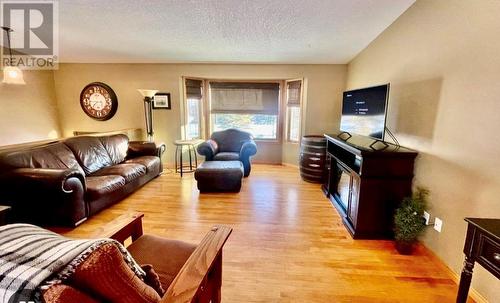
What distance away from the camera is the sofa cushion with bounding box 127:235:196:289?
1.22 meters

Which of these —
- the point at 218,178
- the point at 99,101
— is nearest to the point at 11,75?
the point at 99,101

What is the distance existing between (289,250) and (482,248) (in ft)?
4.49

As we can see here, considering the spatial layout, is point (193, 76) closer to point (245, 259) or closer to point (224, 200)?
point (224, 200)

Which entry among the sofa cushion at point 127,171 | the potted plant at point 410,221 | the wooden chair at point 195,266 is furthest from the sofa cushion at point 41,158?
the potted plant at point 410,221

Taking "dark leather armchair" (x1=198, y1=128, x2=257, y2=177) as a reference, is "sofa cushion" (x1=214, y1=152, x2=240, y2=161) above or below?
below

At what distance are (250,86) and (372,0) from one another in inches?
135

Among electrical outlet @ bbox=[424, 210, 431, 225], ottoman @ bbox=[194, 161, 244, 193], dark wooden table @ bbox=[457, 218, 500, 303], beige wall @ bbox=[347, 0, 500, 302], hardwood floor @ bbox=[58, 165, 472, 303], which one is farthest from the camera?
ottoman @ bbox=[194, 161, 244, 193]

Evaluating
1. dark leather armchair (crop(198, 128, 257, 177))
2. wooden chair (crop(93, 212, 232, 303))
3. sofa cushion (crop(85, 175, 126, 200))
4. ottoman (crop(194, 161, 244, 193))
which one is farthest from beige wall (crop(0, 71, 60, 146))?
wooden chair (crop(93, 212, 232, 303))

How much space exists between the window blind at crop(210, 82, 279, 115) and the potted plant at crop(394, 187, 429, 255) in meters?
3.76

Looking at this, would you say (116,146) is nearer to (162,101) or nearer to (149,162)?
(149,162)

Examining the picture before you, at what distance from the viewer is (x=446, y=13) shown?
6.18ft

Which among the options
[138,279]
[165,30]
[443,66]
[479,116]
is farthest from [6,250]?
[165,30]

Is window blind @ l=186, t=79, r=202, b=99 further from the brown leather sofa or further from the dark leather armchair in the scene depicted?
the brown leather sofa

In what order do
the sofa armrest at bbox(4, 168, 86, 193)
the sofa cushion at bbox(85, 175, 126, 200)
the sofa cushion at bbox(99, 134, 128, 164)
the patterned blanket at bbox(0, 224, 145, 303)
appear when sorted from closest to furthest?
the patterned blanket at bbox(0, 224, 145, 303)
the sofa armrest at bbox(4, 168, 86, 193)
the sofa cushion at bbox(85, 175, 126, 200)
the sofa cushion at bbox(99, 134, 128, 164)
